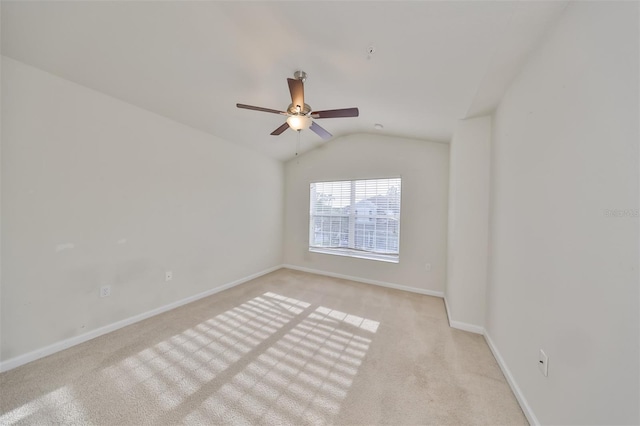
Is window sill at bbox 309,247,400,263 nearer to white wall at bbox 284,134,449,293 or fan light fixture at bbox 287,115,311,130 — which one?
white wall at bbox 284,134,449,293

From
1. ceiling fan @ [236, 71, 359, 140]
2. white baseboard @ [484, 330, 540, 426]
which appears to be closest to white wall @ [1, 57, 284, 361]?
ceiling fan @ [236, 71, 359, 140]

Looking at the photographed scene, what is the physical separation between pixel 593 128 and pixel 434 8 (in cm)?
100

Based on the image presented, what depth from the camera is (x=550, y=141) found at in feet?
4.24

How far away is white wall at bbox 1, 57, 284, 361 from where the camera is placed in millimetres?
1762

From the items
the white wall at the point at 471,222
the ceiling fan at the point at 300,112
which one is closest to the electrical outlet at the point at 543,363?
the white wall at the point at 471,222

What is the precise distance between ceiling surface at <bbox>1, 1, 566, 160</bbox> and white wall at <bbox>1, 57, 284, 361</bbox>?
316 millimetres

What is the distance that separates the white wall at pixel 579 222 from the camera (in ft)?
2.73

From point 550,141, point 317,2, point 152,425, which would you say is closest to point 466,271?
point 550,141

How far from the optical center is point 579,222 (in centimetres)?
106

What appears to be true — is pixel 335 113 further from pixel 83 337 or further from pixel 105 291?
pixel 83 337

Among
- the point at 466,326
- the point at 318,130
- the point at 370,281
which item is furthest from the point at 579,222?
the point at 370,281

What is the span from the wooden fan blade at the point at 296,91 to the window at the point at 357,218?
7.92 feet

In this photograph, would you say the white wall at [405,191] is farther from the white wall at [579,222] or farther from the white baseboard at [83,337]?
the white baseboard at [83,337]

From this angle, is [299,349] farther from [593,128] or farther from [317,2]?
[317,2]
